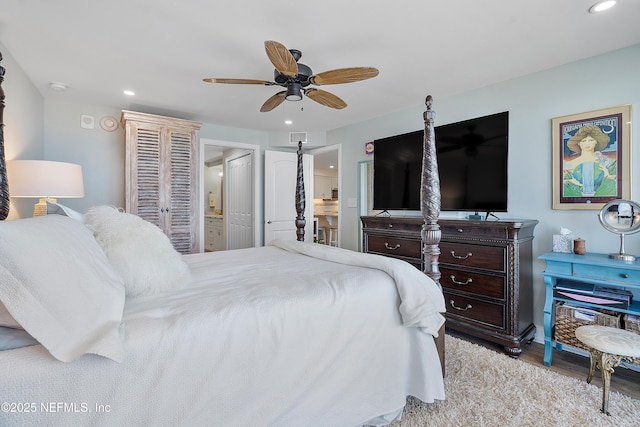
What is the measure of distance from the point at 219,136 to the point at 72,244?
396 cm

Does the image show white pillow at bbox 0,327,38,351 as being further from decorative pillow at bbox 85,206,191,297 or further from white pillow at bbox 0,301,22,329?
decorative pillow at bbox 85,206,191,297

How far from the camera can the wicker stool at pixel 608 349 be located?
169 centimetres

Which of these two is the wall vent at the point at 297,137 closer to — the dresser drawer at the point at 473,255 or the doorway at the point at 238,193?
the doorway at the point at 238,193

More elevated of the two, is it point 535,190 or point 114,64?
point 114,64

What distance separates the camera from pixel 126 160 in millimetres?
3506

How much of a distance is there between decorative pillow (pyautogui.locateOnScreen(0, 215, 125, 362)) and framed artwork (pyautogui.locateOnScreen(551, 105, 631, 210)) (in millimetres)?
3232

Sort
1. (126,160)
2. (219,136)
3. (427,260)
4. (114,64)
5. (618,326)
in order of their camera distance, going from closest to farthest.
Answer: (427,260)
(618,326)
(114,64)
(126,160)
(219,136)

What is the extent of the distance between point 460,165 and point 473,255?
0.94 m


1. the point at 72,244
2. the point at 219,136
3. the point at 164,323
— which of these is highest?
the point at 219,136

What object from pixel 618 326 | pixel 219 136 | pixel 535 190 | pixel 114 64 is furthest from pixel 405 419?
pixel 219 136

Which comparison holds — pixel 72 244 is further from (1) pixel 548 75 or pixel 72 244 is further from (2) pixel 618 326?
(1) pixel 548 75

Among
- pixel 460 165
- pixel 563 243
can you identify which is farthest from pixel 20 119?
pixel 563 243

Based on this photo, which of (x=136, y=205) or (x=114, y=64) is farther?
(x=136, y=205)

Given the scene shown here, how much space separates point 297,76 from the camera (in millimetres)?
2307
